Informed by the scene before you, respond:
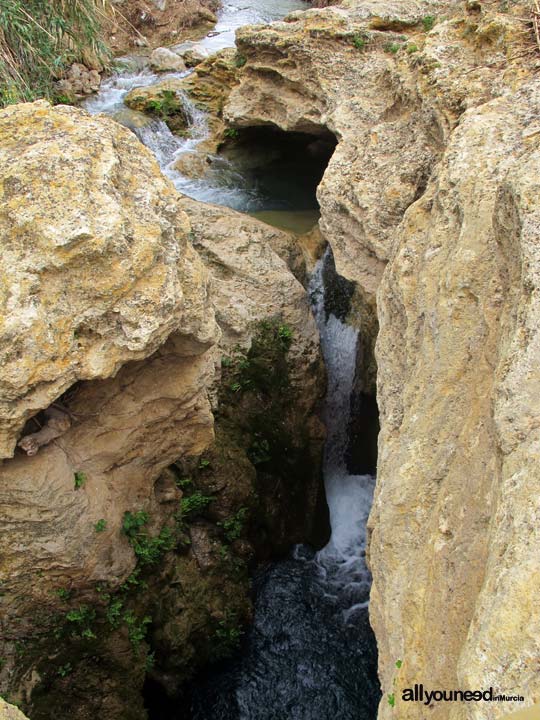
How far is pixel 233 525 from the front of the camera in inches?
258

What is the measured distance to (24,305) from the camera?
12.2ft

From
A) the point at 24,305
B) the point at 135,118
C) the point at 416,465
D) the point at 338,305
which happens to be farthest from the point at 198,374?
the point at 135,118

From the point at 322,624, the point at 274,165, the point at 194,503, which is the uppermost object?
the point at 274,165

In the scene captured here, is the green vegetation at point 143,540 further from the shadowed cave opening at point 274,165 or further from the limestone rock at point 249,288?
the shadowed cave opening at point 274,165

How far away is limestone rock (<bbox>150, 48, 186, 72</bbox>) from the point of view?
13234 millimetres

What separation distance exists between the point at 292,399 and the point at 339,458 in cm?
146

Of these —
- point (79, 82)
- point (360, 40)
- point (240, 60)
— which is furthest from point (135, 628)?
point (79, 82)

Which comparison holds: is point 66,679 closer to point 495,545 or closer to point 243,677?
point 243,677

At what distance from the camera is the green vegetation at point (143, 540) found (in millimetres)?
5371

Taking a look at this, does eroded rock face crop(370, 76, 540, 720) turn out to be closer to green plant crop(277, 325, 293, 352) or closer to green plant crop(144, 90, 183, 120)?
green plant crop(277, 325, 293, 352)

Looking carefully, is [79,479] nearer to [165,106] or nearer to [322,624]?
[322,624]

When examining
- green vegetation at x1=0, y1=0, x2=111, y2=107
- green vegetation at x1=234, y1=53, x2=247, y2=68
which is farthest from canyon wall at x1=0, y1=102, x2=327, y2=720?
green vegetation at x1=234, y1=53, x2=247, y2=68

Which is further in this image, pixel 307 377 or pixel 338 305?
pixel 338 305

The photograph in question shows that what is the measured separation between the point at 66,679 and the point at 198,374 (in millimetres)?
2884
